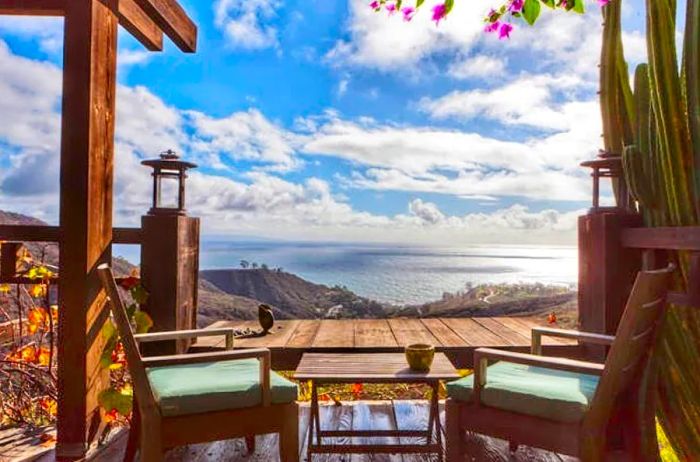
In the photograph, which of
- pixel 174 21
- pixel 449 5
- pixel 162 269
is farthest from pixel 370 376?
pixel 174 21

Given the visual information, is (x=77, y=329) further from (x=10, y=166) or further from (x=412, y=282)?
(x=412, y=282)

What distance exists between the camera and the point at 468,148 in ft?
30.6

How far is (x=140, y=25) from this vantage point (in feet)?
10.2

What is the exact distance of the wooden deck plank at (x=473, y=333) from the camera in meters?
2.84

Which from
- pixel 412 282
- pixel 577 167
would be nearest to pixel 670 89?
pixel 577 167

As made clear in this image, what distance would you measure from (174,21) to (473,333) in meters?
2.65

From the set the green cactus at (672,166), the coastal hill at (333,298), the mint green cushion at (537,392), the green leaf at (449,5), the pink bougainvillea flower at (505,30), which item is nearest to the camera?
the mint green cushion at (537,392)

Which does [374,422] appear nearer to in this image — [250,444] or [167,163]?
[250,444]

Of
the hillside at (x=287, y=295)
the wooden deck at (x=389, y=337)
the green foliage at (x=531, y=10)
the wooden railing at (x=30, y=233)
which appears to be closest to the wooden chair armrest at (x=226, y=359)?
the wooden deck at (x=389, y=337)

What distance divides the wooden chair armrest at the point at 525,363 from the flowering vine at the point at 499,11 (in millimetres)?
1397

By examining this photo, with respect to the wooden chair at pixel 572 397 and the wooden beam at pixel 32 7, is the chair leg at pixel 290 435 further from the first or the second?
the wooden beam at pixel 32 7

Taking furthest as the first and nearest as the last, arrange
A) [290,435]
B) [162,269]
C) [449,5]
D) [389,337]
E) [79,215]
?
[389,337]
[162,269]
[79,215]
[449,5]
[290,435]

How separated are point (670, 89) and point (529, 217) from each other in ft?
27.3

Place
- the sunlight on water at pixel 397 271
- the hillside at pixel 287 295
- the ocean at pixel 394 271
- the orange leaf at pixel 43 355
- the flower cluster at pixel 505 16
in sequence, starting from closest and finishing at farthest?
the flower cluster at pixel 505 16 < the orange leaf at pixel 43 355 < the ocean at pixel 394 271 < the sunlight on water at pixel 397 271 < the hillside at pixel 287 295
